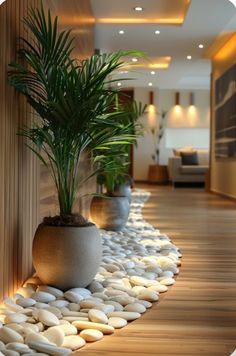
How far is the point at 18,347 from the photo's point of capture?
1.77 metres

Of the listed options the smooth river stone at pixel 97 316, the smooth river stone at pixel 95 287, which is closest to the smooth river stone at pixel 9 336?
the smooth river stone at pixel 97 316

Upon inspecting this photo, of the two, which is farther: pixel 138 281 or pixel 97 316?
pixel 138 281

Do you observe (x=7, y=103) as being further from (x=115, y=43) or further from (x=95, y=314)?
(x=115, y=43)

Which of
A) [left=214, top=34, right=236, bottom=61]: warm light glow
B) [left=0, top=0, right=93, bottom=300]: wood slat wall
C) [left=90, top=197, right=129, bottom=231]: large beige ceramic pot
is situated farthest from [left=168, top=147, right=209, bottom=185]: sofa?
[left=0, top=0, right=93, bottom=300]: wood slat wall

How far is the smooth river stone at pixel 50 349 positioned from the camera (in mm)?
1733

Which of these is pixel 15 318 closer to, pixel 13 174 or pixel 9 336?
pixel 9 336

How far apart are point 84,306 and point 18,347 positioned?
54 centimetres

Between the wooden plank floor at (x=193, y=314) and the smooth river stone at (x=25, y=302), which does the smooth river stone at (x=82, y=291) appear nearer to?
the smooth river stone at (x=25, y=302)

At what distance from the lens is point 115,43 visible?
358 inches

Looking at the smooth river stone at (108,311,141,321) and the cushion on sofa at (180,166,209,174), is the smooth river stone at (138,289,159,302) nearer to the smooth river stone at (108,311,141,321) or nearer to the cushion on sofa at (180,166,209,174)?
the smooth river stone at (108,311,141,321)

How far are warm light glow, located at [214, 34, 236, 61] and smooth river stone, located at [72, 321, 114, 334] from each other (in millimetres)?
7109

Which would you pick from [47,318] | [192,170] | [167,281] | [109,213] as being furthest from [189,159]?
[47,318]

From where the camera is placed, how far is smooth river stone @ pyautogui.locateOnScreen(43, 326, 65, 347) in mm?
1843

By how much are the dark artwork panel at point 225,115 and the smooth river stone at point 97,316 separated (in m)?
6.46
